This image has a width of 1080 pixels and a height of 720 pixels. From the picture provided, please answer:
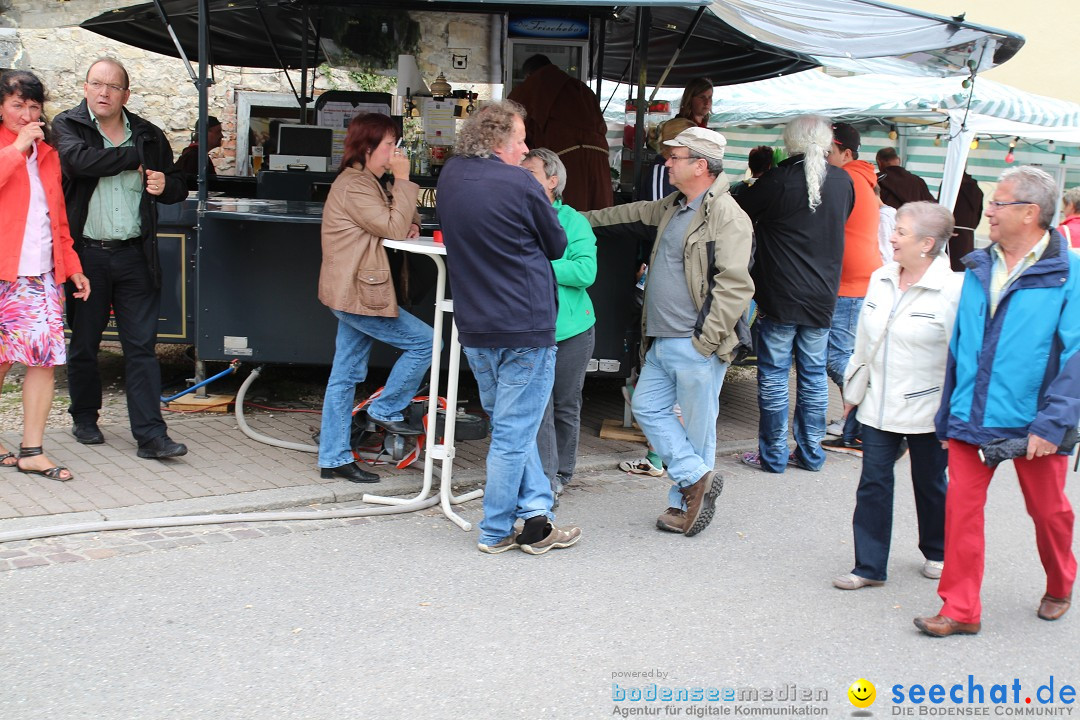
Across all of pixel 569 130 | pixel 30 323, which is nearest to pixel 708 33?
pixel 569 130

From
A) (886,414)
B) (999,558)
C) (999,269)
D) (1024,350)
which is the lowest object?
(999,558)

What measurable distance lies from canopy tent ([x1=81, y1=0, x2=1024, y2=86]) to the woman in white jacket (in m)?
1.78

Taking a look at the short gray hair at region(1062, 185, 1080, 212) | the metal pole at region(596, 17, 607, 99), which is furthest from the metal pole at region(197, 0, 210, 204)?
the short gray hair at region(1062, 185, 1080, 212)

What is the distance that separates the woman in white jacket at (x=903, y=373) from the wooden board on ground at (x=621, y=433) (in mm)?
2356

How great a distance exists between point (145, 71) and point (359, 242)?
10.0 meters

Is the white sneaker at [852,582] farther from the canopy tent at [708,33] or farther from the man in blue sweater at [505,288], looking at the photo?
the canopy tent at [708,33]

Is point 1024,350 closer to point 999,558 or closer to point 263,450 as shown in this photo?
point 999,558

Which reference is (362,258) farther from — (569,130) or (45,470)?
(569,130)

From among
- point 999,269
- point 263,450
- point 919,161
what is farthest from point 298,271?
point 919,161

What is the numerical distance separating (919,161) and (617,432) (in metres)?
10.6

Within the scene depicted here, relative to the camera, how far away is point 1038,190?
380 cm

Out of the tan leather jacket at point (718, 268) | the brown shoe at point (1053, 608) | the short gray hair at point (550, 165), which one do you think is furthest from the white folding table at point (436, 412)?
the brown shoe at point (1053, 608)

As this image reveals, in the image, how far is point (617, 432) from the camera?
672 centimetres

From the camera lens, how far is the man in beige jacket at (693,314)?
4.89 m
